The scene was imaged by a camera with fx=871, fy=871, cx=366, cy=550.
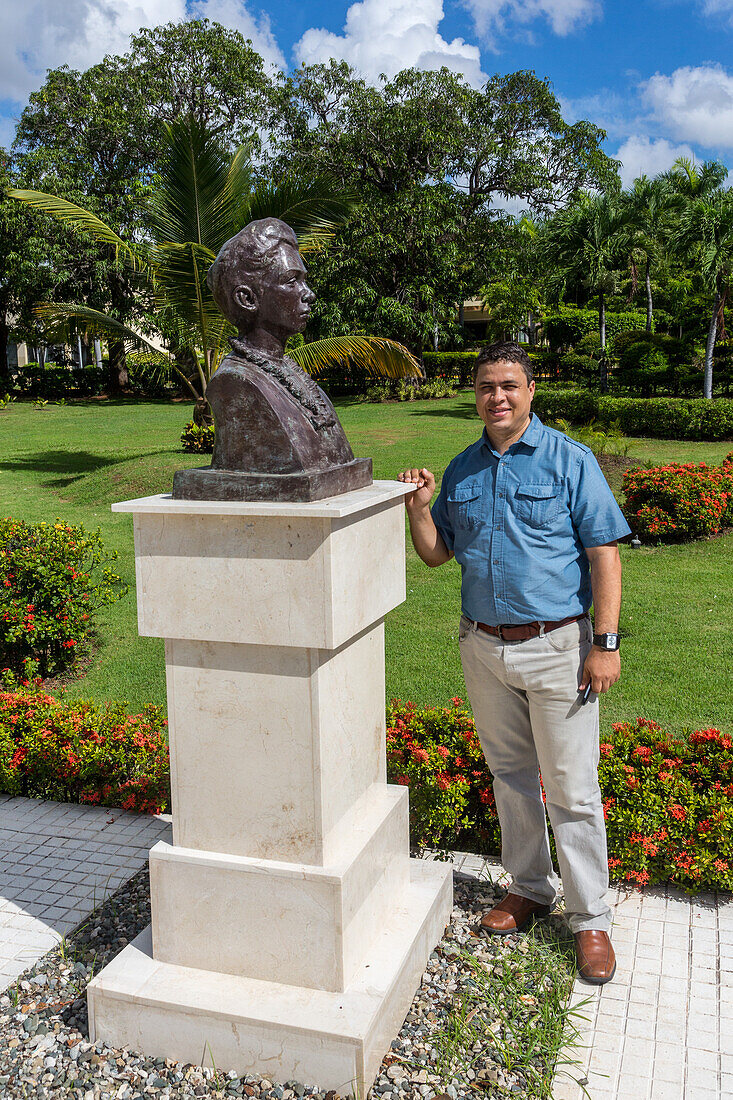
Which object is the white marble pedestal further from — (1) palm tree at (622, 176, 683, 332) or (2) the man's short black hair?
(1) palm tree at (622, 176, 683, 332)

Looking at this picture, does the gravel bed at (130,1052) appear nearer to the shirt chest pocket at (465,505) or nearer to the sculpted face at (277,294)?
the shirt chest pocket at (465,505)

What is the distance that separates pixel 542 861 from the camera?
3.57 meters

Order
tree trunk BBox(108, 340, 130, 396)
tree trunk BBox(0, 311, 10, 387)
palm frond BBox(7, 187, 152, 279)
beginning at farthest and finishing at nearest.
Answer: tree trunk BBox(108, 340, 130, 396)
tree trunk BBox(0, 311, 10, 387)
palm frond BBox(7, 187, 152, 279)

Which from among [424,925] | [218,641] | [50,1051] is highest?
[218,641]

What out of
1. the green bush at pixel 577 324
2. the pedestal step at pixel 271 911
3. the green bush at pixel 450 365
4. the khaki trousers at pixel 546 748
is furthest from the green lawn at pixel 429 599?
the green bush at pixel 577 324

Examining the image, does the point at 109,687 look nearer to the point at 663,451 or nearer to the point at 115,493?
the point at 115,493

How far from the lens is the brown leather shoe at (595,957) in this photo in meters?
3.27

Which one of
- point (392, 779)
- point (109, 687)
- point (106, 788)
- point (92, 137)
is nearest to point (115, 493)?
point (109, 687)

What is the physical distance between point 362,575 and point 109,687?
161 inches

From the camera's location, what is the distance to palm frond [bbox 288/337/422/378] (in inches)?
484

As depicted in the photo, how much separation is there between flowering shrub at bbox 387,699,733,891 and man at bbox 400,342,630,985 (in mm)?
637

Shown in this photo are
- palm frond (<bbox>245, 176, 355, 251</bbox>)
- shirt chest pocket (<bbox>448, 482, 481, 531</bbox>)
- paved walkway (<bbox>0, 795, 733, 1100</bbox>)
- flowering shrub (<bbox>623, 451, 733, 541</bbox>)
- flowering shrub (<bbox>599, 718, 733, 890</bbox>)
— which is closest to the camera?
paved walkway (<bbox>0, 795, 733, 1100</bbox>)

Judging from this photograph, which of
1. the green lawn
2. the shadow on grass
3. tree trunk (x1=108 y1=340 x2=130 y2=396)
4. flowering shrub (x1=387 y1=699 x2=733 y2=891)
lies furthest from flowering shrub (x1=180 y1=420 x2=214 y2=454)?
tree trunk (x1=108 y1=340 x2=130 y2=396)

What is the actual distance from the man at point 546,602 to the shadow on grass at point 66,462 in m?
12.2
